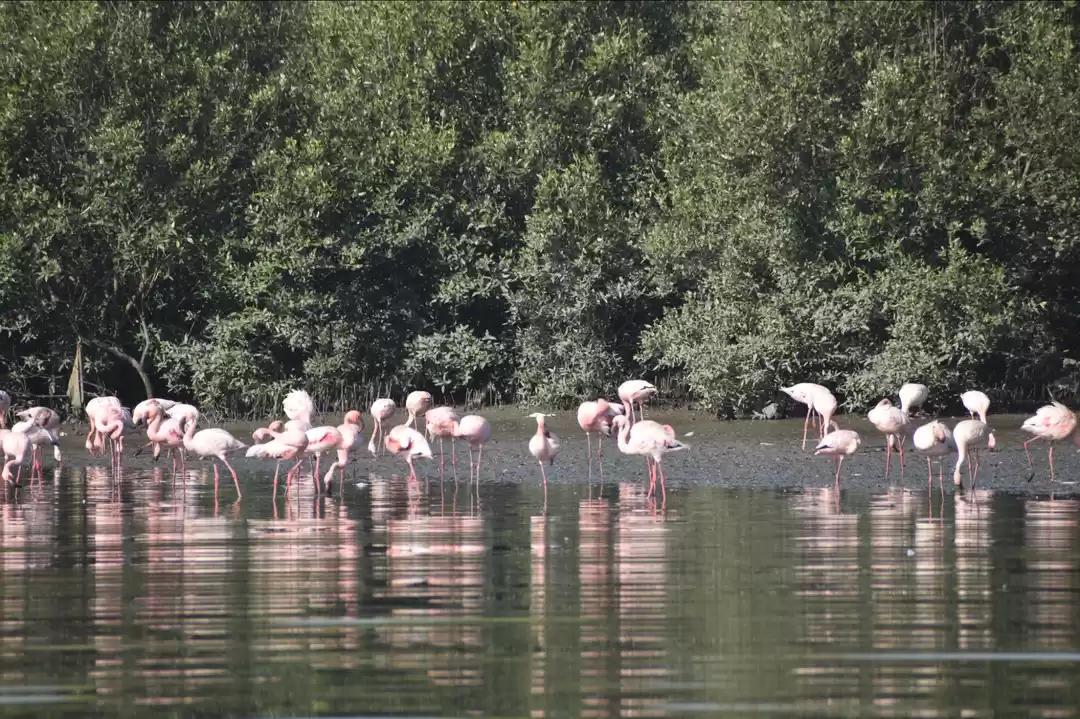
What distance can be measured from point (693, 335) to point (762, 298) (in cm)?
112

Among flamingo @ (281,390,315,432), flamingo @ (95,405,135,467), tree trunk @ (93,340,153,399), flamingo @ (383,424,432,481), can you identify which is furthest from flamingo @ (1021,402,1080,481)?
tree trunk @ (93,340,153,399)

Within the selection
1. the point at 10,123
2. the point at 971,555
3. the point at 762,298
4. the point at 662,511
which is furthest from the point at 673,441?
the point at 10,123

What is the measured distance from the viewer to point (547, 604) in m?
9.16

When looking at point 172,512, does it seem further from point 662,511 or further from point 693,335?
point 693,335

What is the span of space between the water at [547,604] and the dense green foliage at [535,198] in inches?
394

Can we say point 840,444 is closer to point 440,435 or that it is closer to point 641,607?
point 440,435

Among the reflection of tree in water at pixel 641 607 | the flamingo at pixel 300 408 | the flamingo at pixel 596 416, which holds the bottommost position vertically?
the reflection of tree in water at pixel 641 607

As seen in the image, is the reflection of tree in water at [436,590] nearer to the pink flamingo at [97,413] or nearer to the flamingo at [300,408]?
the flamingo at [300,408]

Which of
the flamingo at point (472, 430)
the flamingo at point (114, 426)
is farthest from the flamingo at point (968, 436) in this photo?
the flamingo at point (114, 426)

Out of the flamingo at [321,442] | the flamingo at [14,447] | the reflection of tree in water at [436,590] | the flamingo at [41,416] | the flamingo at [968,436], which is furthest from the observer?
the flamingo at [41,416]

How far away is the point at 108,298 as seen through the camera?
2936cm

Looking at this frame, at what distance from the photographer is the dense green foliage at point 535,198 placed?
25.5 m

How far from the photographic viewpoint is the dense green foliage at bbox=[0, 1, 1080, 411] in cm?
2545

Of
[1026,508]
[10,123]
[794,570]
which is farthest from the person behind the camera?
[10,123]
